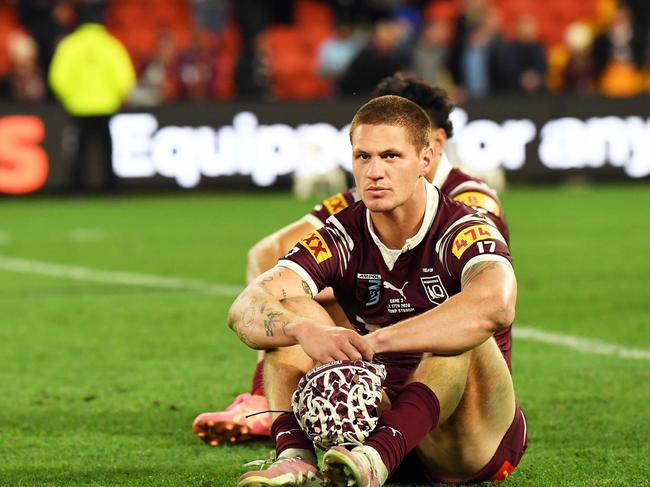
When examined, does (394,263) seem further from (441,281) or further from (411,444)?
(411,444)

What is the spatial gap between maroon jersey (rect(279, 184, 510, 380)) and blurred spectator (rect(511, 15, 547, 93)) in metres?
16.0

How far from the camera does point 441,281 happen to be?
4.98m

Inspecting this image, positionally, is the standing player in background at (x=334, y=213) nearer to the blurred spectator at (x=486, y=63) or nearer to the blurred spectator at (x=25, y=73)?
the blurred spectator at (x=486, y=63)

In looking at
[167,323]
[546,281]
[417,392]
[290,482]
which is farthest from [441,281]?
[546,281]

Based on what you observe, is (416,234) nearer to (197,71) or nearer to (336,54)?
(197,71)

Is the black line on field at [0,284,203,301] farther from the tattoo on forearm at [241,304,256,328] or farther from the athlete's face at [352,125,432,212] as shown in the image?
the athlete's face at [352,125,432,212]

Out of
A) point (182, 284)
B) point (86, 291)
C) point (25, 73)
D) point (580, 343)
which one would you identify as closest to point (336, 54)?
point (25, 73)

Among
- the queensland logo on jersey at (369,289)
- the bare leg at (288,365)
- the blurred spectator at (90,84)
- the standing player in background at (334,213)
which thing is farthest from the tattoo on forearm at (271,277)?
the blurred spectator at (90,84)

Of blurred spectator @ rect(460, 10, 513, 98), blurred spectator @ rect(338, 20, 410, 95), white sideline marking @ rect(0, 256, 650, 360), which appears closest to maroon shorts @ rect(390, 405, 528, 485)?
white sideline marking @ rect(0, 256, 650, 360)

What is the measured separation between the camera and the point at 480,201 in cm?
608

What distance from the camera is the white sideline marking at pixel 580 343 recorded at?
7992 millimetres

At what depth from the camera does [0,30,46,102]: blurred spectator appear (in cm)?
2066

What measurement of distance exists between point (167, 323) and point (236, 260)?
3.47 meters

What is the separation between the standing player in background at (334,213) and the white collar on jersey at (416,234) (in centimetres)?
42
